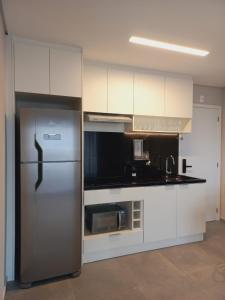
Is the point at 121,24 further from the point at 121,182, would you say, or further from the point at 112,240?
the point at 112,240

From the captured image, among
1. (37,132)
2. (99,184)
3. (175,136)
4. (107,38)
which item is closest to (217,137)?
(175,136)

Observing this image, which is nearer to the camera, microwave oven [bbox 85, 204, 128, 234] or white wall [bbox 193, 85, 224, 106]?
microwave oven [bbox 85, 204, 128, 234]

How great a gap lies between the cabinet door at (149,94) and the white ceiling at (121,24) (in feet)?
1.46

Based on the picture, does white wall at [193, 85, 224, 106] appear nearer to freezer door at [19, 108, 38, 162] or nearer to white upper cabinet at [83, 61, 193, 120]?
white upper cabinet at [83, 61, 193, 120]

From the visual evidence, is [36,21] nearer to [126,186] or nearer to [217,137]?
[126,186]

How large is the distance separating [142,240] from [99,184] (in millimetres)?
993

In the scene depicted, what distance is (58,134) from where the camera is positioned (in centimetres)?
246

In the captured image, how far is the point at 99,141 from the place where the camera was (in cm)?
351

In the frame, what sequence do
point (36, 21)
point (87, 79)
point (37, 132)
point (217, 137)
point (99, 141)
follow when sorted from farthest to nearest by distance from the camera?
point (217, 137)
point (99, 141)
point (87, 79)
point (37, 132)
point (36, 21)

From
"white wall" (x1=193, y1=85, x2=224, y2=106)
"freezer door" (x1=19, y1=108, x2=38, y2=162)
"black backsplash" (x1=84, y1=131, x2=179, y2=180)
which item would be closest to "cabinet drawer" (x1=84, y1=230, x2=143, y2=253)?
"black backsplash" (x1=84, y1=131, x2=179, y2=180)

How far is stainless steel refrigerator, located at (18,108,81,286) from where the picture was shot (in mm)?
2367

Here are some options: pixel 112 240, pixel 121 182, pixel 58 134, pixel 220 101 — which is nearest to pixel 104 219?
pixel 112 240

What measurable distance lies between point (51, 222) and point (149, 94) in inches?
87.7

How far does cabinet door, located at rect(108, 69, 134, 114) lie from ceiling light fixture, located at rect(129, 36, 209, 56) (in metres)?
0.73
